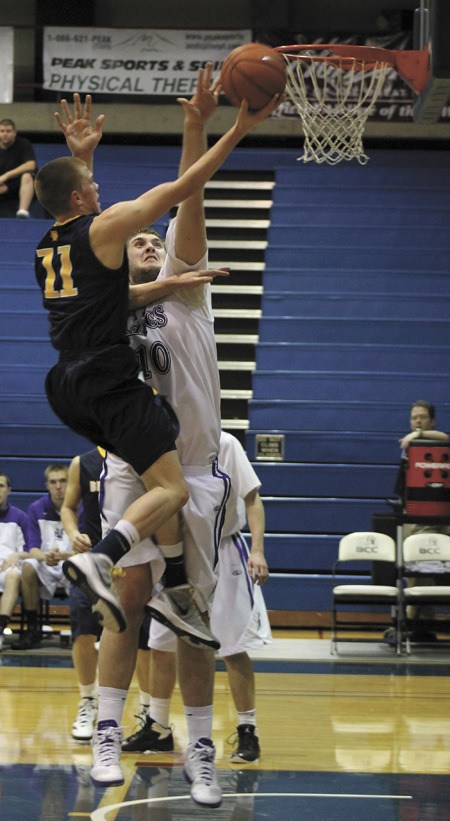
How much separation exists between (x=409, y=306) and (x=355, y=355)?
44.4 inches

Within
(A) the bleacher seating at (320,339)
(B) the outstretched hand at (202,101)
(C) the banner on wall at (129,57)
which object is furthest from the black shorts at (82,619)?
(C) the banner on wall at (129,57)

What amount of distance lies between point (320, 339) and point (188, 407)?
802cm

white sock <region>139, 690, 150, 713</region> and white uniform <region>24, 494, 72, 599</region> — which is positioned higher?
white uniform <region>24, 494, 72, 599</region>

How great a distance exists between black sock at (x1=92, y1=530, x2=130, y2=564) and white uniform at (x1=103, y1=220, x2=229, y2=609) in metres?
0.36

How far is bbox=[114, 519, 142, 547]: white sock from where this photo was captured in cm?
371

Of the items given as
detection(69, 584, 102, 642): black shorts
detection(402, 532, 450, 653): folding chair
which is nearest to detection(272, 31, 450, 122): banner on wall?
detection(402, 532, 450, 653): folding chair

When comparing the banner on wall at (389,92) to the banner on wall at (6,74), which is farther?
Result: the banner on wall at (6,74)

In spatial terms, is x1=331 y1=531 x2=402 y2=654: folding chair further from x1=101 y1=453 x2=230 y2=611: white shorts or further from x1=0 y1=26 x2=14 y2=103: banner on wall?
x1=0 y1=26 x2=14 y2=103: banner on wall

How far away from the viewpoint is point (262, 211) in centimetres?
1468

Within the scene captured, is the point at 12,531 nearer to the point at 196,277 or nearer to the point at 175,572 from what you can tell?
the point at 175,572

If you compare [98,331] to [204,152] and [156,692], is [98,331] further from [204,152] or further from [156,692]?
[156,692]

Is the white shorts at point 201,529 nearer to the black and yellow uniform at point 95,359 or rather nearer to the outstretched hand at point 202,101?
the black and yellow uniform at point 95,359

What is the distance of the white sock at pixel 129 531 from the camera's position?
12.2 ft

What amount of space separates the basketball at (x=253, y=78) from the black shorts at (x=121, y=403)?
3.10ft
